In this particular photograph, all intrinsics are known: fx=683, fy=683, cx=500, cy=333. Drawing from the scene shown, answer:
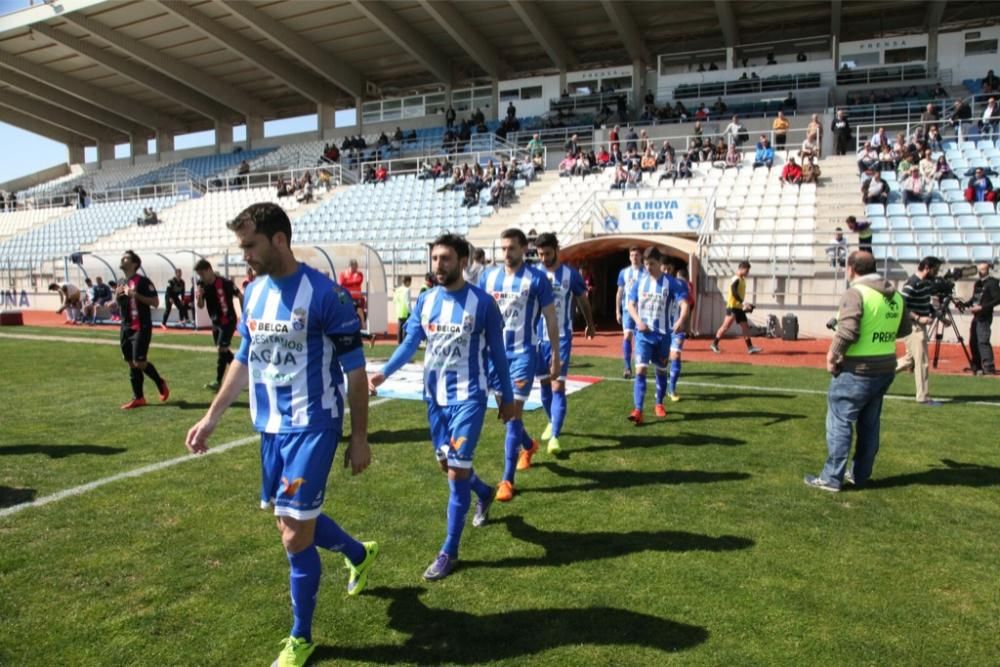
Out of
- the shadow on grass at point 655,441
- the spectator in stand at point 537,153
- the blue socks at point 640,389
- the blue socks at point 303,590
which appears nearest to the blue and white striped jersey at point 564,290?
the shadow on grass at point 655,441

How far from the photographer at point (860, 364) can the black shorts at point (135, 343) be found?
7.85 meters

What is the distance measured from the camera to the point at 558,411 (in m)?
6.61

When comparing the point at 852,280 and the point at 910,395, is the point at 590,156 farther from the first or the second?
the point at 852,280

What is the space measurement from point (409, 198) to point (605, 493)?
22617mm

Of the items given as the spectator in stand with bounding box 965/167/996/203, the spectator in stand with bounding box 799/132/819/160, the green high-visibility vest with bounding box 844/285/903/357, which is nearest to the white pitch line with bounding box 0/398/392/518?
the green high-visibility vest with bounding box 844/285/903/357

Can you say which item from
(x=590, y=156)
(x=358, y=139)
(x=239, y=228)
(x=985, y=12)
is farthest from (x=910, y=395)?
(x=358, y=139)

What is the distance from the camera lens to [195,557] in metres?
4.21

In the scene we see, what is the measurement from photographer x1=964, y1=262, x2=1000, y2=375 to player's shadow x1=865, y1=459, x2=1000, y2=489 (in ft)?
19.9

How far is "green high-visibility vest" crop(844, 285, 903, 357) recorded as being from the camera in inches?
207

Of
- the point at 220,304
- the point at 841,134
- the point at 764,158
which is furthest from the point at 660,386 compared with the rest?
the point at 841,134

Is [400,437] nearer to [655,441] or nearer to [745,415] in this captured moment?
[655,441]

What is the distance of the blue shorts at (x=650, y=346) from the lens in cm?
777

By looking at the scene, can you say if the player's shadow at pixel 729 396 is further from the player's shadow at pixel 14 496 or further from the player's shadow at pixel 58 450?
the player's shadow at pixel 14 496

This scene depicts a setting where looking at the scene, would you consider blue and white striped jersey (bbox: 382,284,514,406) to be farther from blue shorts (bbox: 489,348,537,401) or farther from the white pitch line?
the white pitch line
